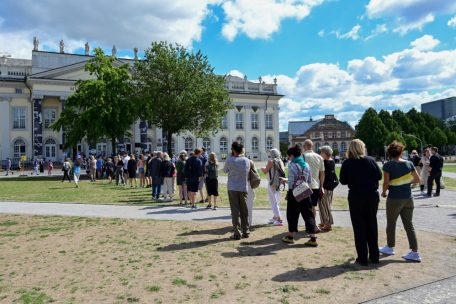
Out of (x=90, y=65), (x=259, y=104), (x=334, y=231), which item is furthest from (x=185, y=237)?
(x=259, y=104)

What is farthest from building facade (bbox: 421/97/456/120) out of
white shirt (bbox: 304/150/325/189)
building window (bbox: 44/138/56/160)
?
white shirt (bbox: 304/150/325/189)

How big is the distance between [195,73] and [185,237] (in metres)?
27.1

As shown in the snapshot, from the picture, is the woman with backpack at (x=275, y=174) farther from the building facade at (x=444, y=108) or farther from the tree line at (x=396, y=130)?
the building facade at (x=444, y=108)

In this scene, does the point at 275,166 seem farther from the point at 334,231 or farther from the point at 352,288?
the point at 352,288

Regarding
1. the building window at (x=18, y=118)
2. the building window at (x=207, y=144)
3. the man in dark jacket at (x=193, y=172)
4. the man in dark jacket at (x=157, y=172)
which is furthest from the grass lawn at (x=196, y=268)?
the building window at (x=207, y=144)

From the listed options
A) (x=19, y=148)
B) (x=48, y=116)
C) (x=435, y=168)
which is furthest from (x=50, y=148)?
(x=435, y=168)

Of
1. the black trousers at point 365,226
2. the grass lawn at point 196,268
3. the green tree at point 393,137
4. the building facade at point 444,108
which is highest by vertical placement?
the building facade at point 444,108

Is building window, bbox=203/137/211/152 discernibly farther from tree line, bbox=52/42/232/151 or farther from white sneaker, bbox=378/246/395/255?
white sneaker, bbox=378/246/395/255

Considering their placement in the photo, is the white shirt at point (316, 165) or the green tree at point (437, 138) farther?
the green tree at point (437, 138)

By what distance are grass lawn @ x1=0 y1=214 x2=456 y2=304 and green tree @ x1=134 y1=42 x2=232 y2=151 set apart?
24717mm

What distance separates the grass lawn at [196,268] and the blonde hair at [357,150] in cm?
169

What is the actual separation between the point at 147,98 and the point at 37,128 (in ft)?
84.6

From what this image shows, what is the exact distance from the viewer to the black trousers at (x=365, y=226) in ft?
20.4

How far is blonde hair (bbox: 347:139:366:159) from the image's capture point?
6.34 meters
